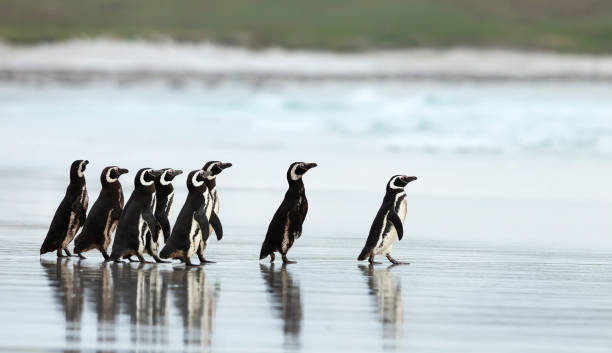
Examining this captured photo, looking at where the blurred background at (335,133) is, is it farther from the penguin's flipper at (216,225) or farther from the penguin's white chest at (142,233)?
the penguin's white chest at (142,233)

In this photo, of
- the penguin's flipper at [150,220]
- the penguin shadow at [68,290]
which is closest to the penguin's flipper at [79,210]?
the penguin shadow at [68,290]

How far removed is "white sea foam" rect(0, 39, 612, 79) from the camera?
97.3m

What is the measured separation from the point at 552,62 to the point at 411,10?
1679 inches

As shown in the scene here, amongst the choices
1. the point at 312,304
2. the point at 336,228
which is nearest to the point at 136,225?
the point at 312,304

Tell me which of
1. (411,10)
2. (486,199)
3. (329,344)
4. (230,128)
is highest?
(411,10)

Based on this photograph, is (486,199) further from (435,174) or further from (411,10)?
(411,10)

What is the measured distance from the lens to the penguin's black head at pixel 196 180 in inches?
421

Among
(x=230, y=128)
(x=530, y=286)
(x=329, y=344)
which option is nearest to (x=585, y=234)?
(x=530, y=286)

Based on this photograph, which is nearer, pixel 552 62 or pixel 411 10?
pixel 552 62

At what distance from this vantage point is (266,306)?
8.63 metres

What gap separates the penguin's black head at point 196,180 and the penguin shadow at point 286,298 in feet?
2.28

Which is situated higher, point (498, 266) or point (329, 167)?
point (329, 167)

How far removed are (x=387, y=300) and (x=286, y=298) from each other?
0.58 meters

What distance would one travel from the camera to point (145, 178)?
10.8 m
